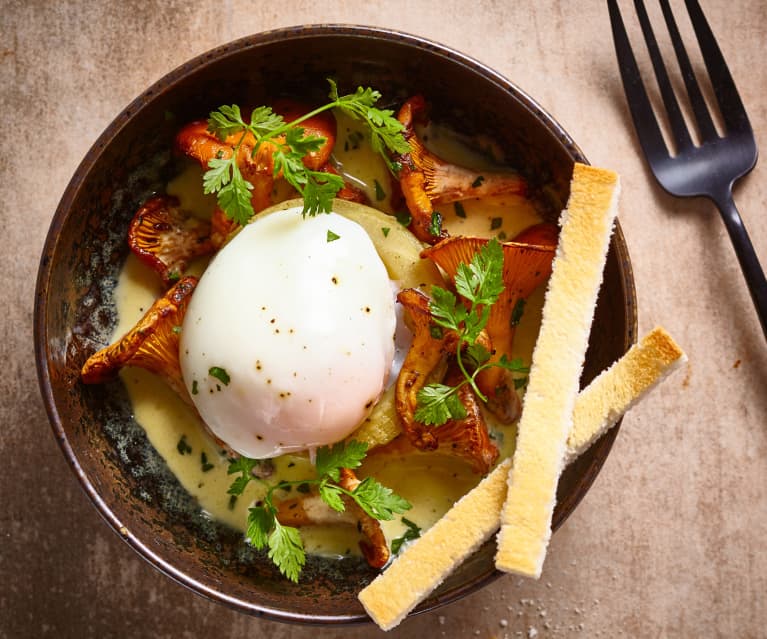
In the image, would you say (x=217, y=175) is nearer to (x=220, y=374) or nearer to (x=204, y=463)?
(x=220, y=374)

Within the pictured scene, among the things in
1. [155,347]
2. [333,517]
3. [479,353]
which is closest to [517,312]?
[479,353]

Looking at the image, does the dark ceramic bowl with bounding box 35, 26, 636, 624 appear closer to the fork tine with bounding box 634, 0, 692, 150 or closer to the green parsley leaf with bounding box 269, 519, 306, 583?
the green parsley leaf with bounding box 269, 519, 306, 583

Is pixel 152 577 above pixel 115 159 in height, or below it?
below

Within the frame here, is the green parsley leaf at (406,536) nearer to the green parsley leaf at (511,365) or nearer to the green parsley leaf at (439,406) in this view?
the green parsley leaf at (439,406)

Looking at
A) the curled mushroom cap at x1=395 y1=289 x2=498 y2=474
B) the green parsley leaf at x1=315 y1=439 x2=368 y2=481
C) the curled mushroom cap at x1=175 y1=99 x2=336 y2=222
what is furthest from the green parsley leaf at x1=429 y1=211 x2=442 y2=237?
the green parsley leaf at x1=315 y1=439 x2=368 y2=481

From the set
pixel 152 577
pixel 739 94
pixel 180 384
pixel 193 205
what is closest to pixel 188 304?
pixel 180 384

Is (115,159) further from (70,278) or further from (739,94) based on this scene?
(739,94)
